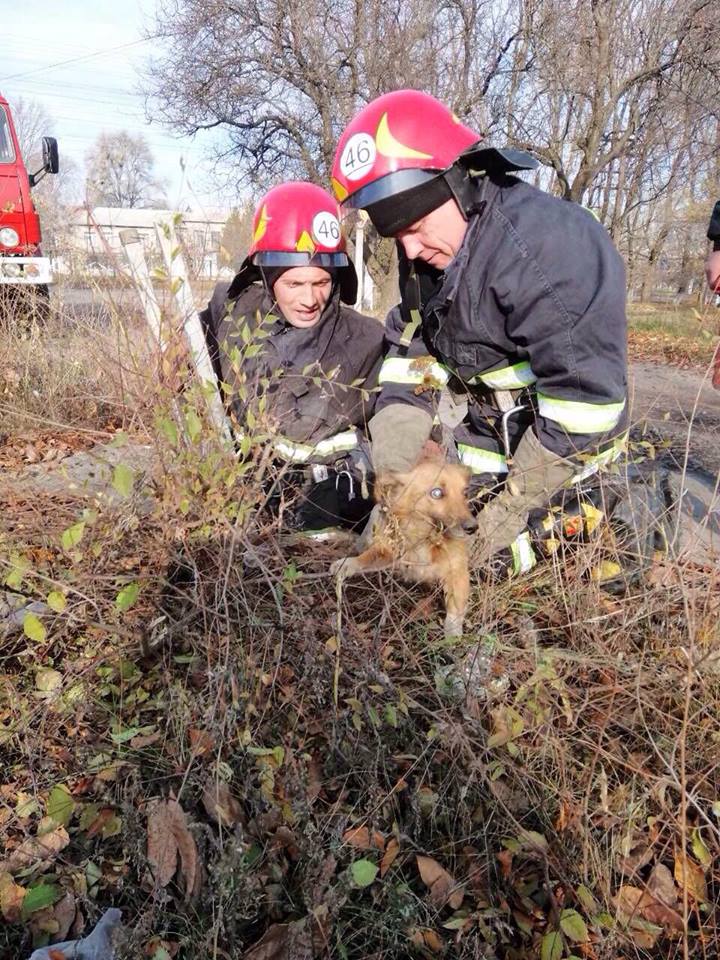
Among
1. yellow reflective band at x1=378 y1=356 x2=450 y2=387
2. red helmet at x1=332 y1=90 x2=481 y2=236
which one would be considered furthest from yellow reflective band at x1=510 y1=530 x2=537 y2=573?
red helmet at x1=332 y1=90 x2=481 y2=236

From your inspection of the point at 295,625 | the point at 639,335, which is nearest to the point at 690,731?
the point at 295,625

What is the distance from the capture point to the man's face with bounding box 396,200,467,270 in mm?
2033

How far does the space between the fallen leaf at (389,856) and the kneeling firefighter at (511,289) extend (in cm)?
89

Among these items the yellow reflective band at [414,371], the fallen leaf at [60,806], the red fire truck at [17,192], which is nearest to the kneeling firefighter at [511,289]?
the yellow reflective band at [414,371]

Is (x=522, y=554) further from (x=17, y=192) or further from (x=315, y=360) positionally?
(x=17, y=192)

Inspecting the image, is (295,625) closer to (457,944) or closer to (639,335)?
(457,944)

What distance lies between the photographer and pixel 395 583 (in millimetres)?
2070

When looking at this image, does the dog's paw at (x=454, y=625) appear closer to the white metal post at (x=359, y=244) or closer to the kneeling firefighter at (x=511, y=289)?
the kneeling firefighter at (x=511, y=289)

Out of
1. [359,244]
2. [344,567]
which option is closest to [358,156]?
[344,567]

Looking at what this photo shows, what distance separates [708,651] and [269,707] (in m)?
1.27

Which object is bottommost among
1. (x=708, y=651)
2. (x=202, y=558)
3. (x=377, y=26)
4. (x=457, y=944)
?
(x=457, y=944)

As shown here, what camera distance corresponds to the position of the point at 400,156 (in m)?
1.96

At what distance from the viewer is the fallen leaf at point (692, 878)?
4.83 feet

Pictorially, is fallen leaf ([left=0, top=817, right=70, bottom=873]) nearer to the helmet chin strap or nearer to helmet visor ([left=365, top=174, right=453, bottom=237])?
helmet visor ([left=365, top=174, right=453, bottom=237])
